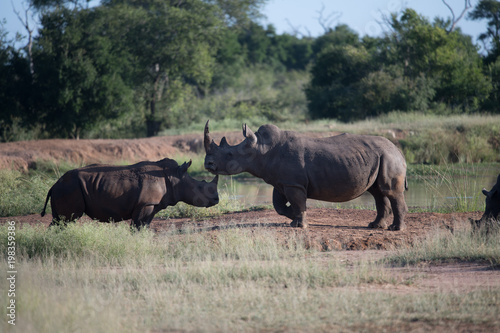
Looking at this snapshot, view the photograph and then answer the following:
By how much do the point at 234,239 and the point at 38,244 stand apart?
282 centimetres

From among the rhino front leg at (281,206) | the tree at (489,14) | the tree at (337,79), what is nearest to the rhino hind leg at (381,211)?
the rhino front leg at (281,206)

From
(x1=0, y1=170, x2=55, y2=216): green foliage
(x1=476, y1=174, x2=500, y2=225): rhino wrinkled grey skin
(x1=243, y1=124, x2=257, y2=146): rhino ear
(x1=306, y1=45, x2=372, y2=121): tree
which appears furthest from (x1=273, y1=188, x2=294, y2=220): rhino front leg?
(x1=306, y1=45, x2=372, y2=121): tree

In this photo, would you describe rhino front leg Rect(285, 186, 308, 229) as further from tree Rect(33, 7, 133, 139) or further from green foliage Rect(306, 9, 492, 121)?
green foliage Rect(306, 9, 492, 121)

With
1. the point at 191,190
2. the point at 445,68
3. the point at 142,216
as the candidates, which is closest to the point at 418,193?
the point at 191,190

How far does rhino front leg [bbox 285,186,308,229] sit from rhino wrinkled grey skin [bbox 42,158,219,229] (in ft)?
5.52

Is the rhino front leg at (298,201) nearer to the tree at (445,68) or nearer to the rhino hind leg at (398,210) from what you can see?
the rhino hind leg at (398,210)

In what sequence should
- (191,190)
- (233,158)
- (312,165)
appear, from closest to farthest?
(312,165), (233,158), (191,190)

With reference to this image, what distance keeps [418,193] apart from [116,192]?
33.9ft

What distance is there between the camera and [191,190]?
9.68 metres

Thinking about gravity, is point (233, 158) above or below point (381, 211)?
above

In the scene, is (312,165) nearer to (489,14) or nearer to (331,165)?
(331,165)

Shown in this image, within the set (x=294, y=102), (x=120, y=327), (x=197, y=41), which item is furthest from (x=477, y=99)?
(x=120, y=327)

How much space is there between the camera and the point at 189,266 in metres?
7.29

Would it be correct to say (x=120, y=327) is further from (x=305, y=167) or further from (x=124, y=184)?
(x=305, y=167)
